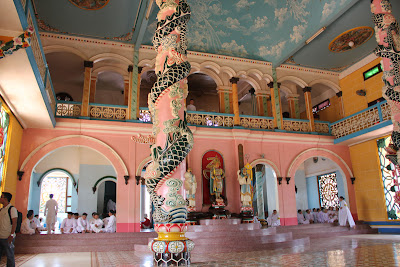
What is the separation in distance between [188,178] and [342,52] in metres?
7.90

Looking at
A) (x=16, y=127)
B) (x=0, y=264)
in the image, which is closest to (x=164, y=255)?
(x=0, y=264)

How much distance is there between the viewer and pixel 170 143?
3793 millimetres

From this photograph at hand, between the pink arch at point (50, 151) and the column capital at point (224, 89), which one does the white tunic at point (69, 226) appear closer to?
the pink arch at point (50, 151)

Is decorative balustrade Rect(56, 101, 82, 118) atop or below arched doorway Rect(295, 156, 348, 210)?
atop

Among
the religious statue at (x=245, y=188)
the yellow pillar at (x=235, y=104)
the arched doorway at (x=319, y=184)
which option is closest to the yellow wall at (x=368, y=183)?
the arched doorway at (x=319, y=184)

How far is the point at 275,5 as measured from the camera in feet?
36.1

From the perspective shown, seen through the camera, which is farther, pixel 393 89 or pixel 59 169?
pixel 59 169

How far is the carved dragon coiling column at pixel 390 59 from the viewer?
6888mm

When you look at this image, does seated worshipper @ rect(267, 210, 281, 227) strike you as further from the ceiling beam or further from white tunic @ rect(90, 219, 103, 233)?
the ceiling beam

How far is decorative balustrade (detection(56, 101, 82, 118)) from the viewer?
1026 cm

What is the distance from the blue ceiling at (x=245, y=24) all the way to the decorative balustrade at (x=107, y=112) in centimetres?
245

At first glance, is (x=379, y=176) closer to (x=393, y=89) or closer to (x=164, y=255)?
(x=393, y=89)

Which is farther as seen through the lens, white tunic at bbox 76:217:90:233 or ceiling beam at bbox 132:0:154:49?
white tunic at bbox 76:217:90:233

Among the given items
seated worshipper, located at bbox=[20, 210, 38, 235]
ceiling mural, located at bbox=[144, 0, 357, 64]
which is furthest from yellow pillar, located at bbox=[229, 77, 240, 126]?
seated worshipper, located at bbox=[20, 210, 38, 235]
